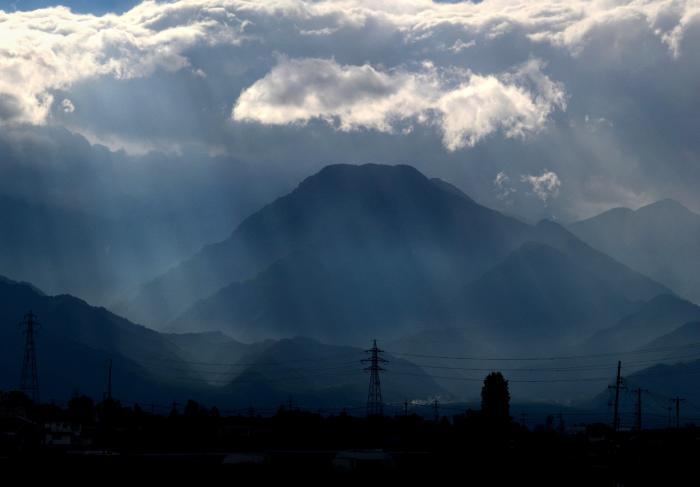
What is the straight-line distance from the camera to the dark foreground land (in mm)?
105312

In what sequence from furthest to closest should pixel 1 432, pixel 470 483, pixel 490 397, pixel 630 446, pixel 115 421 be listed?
pixel 115 421
pixel 490 397
pixel 1 432
pixel 630 446
pixel 470 483

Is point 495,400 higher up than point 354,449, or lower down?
higher up

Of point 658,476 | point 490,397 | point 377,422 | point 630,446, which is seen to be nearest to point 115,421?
point 377,422

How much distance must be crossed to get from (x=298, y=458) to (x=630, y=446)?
39278mm

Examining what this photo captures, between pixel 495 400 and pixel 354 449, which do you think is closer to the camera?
pixel 354 449

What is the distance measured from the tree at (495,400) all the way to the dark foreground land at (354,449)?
2.17 m

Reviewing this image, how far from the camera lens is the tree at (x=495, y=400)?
562 feet

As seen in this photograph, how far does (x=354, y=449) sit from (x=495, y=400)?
111 feet

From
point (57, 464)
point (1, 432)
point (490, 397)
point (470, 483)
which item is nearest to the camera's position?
point (470, 483)

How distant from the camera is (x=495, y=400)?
173125 millimetres

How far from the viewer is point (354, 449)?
14825 cm

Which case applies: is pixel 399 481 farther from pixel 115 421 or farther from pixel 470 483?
pixel 115 421

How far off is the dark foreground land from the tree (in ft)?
7.11

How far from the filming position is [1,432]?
468 ft
